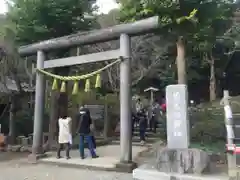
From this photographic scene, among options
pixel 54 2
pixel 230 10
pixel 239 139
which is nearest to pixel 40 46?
pixel 54 2

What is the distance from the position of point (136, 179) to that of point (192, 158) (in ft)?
4.90

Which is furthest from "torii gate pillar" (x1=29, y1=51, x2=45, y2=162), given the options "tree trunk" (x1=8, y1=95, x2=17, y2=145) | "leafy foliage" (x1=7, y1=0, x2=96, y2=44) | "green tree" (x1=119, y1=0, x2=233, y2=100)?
"tree trunk" (x1=8, y1=95, x2=17, y2=145)

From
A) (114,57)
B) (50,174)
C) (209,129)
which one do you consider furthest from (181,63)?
(50,174)

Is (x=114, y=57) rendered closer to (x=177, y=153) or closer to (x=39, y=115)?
(x=177, y=153)

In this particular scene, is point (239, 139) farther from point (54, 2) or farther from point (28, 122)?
point (28, 122)

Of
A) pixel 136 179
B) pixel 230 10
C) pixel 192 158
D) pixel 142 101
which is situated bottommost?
pixel 136 179

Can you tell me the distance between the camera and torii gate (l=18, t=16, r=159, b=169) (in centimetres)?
746

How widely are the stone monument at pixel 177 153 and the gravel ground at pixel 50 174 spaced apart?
0.88m

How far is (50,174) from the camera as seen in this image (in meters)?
7.16

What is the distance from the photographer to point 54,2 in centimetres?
1053

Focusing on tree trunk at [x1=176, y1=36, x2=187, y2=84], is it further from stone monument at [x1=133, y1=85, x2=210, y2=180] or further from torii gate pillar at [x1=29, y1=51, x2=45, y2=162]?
torii gate pillar at [x1=29, y1=51, x2=45, y2=162]

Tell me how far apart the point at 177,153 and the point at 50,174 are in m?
3.64

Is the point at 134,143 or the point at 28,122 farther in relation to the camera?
the point at 28,122

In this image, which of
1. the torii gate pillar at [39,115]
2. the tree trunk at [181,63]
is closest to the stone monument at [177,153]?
the tree trunk at [181,63]
